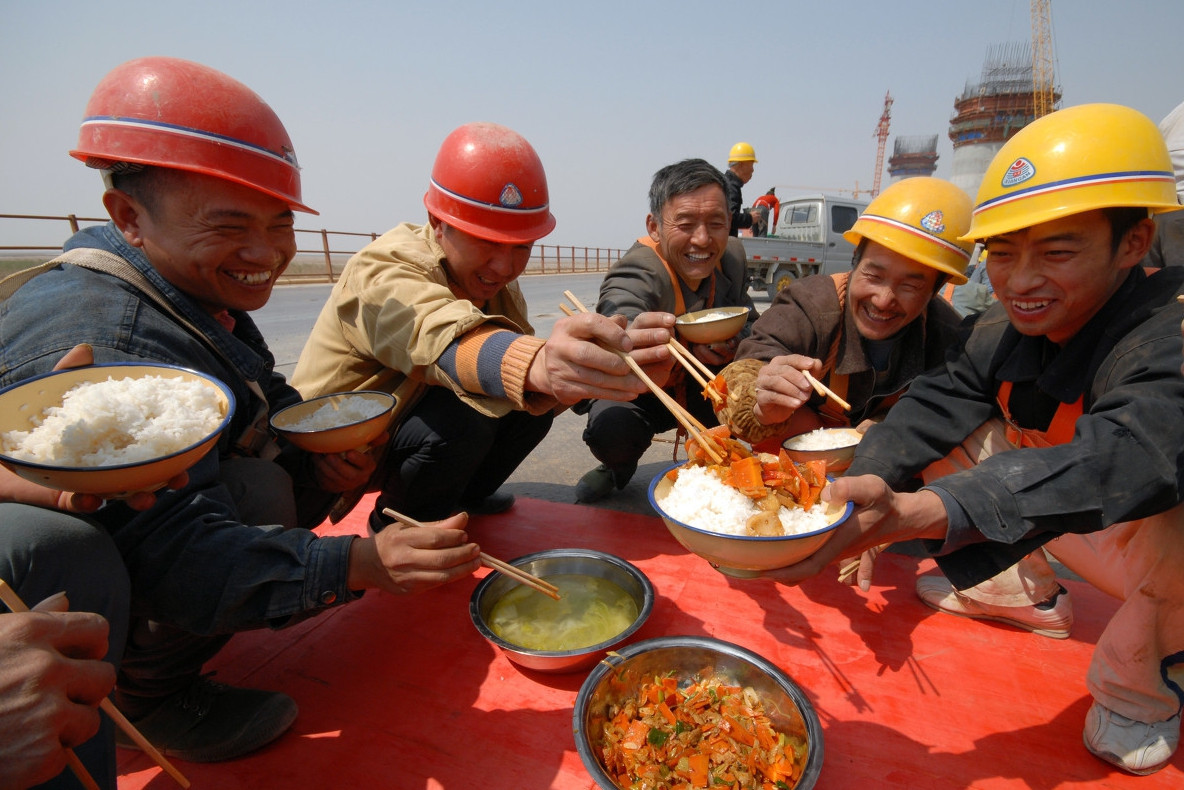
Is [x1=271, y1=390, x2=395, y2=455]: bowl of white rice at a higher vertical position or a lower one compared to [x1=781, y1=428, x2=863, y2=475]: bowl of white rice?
higher

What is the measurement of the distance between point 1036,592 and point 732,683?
4.05 feet

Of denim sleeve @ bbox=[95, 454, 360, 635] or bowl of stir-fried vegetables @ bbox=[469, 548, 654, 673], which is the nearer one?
denim sleeve @ bbox=[95, 454, 360, 635]

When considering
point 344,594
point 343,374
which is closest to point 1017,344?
point 344,594

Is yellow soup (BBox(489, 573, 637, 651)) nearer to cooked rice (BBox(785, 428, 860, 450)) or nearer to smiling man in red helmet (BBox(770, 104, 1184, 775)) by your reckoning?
smiling man in red helmet (BBox(770, 104, 1184, 775))

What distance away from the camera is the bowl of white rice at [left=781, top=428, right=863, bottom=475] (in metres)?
2.34

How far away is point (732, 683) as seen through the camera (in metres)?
1.74

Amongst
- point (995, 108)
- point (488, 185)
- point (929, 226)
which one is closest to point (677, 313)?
point (929, 226)

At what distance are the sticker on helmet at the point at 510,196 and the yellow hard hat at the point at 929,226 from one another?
62.5 inches

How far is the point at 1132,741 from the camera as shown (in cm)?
156

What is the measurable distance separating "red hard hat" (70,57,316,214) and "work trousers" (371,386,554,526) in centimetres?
113

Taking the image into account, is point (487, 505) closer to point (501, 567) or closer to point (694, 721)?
point (501, 567)

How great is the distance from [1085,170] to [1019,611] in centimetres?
151

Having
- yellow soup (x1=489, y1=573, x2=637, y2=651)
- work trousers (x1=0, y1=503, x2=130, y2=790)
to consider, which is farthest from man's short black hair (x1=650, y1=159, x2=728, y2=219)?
work trousers (x1=0, y1=503, x2=130, y2=790)

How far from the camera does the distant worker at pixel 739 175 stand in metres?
7.68
